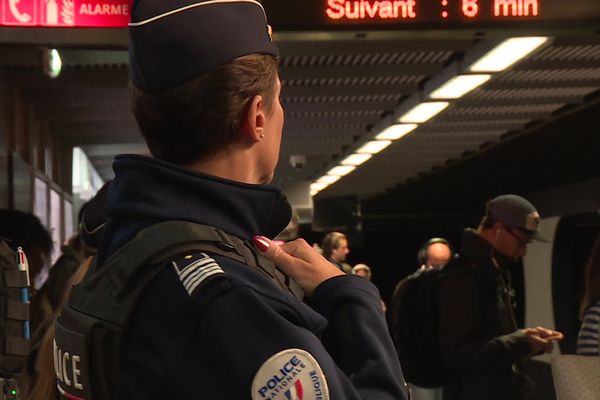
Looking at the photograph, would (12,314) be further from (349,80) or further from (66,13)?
(349,80)

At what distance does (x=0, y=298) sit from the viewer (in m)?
2.86

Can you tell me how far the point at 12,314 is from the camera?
287cm

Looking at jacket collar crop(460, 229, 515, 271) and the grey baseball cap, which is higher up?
the grey baseball cap

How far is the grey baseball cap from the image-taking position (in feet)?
16.9

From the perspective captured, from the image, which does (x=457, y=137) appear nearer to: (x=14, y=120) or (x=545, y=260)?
(x=545, y=260)

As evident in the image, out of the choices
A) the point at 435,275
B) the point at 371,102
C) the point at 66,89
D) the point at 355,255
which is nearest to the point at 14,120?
the point at 66,89

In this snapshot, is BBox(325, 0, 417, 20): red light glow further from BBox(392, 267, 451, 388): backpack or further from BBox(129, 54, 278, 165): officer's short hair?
BBox(129, 54, 278, 165): officer's short hair

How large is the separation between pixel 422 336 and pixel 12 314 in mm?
2545

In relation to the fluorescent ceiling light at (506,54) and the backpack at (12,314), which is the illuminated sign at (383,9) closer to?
the fluorescent ceiling light at (506,54)

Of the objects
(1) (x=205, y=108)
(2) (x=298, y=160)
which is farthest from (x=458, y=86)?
(1) (x=205, y=108)

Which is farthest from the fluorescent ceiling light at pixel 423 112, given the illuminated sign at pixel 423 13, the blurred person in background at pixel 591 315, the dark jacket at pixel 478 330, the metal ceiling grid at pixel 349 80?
the blurred person in background at pixel 591 315

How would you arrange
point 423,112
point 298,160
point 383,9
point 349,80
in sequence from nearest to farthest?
point 383,9 < point 349,80 < point 423,112 < point 298,160

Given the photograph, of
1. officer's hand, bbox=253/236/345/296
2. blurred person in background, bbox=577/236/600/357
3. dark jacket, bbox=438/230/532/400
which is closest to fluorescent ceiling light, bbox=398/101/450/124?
dark jacket, bbox=438/230/532/400

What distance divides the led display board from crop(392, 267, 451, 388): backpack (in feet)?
4.02
